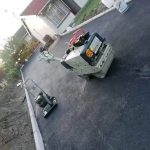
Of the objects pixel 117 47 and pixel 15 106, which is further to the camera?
pixel 15 106

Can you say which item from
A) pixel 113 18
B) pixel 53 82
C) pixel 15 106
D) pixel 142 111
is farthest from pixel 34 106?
pixel 142 111

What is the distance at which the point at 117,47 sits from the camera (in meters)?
12.9

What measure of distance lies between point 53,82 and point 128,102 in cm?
942

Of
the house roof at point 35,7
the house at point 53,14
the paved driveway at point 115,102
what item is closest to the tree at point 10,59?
the house at point 53,14

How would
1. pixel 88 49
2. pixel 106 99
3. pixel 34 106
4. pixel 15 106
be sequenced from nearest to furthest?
pixel 106 99, pixel 88 49, pixel 34 106, pixel 15 106

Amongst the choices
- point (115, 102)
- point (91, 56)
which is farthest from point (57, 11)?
point (115, 102)

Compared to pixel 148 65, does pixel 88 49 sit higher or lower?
higher

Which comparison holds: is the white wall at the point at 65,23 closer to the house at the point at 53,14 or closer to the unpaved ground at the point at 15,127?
the house at the point at 53,14

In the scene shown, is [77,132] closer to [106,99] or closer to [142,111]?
[106,99]

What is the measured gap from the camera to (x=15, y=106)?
2106 centimetres

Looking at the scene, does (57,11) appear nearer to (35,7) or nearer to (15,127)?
(35,7)

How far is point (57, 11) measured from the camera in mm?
29984

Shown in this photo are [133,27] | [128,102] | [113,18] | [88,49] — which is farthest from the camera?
[113,18]

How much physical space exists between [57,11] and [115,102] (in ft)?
72.1
